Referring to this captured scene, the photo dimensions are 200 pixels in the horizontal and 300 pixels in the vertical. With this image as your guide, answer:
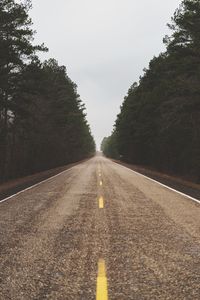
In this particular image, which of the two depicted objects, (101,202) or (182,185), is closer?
(101,202)

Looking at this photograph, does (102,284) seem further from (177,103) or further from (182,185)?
(177,103)

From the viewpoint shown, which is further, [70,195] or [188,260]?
[70,195]

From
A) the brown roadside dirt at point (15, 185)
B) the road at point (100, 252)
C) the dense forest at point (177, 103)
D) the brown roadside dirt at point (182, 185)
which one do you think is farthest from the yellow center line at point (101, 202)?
the dense forest at point (177, 103)

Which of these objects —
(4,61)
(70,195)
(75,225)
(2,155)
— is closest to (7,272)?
(75,225)

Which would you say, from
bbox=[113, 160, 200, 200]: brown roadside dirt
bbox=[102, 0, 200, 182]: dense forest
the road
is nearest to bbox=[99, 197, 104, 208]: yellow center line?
the road

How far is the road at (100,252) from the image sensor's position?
5.11 meters

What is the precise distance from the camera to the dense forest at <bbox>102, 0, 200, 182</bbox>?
79.5 ft

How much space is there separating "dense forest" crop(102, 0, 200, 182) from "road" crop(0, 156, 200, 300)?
12.9 metres

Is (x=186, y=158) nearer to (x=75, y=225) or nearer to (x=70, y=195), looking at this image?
(x=70, y=195)

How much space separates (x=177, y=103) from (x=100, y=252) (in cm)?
1861

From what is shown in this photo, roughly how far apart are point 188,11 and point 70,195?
595 inches

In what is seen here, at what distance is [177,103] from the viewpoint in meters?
24.5

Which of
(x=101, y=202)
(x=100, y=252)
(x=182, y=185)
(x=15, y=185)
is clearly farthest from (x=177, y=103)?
(x=100, y=252)

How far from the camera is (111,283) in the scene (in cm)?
536
